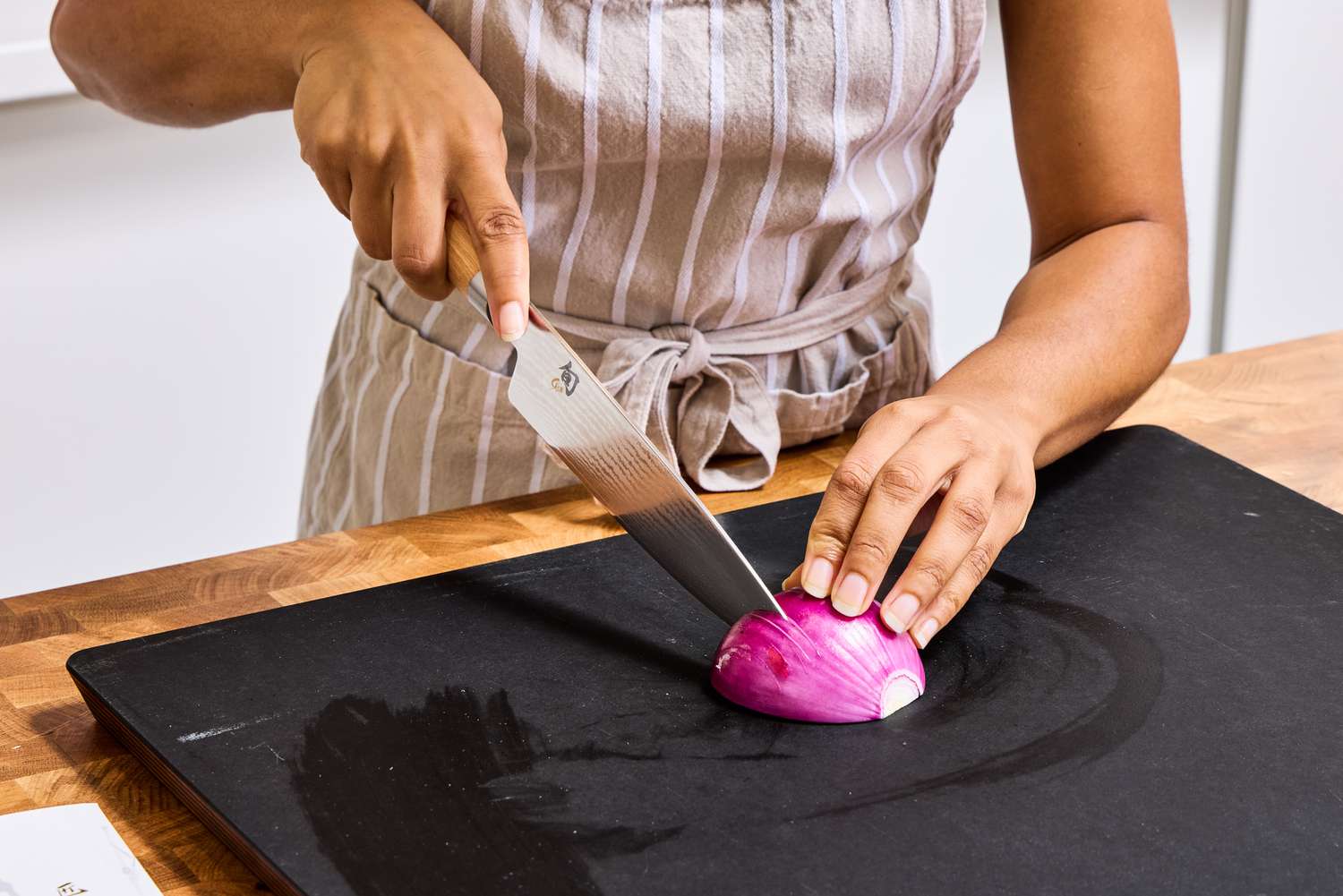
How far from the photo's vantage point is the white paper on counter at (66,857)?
0.60 m

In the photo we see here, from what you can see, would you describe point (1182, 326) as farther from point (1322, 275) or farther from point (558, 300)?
point (1322, 275)

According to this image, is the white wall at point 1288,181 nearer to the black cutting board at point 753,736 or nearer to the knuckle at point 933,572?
the black cutting board at point 753,736

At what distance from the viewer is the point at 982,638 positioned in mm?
774

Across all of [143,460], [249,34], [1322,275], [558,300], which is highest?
[249,34]

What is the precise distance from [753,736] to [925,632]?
0.12 m

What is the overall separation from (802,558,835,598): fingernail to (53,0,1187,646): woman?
3cm

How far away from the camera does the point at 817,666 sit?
0.71 meters

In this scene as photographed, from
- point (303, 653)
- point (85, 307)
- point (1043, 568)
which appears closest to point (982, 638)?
point (1043, 568)

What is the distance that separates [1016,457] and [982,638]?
12 cm

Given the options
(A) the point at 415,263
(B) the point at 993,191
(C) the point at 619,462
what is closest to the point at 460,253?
(A) the point at 415,263

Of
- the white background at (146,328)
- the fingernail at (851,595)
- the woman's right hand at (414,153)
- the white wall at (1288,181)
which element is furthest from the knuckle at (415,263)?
the white wall at (1288,181)

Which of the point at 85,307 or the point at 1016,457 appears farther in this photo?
the point at 85,307

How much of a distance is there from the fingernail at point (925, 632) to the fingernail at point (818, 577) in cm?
5

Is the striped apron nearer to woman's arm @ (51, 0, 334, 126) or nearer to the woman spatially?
the woman
